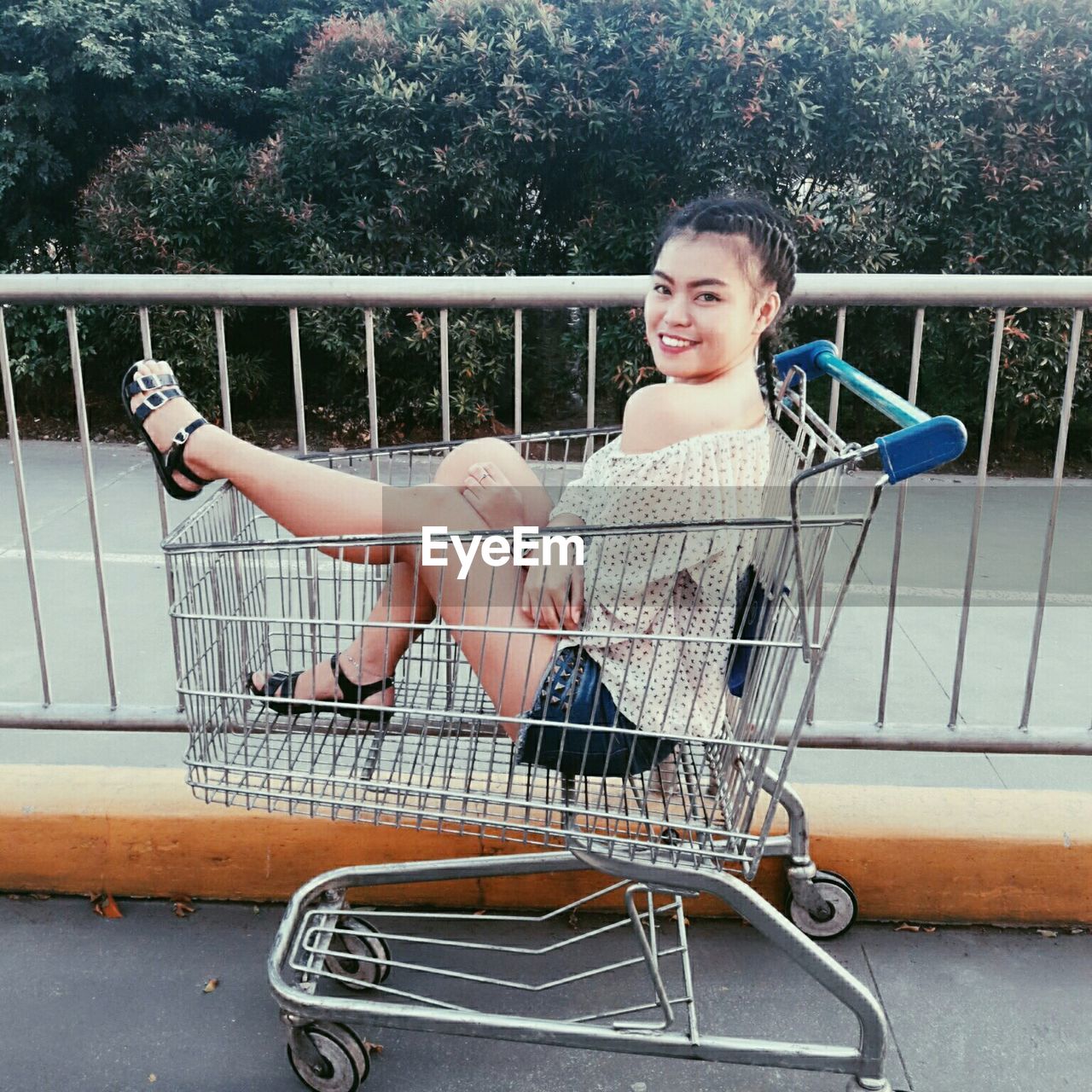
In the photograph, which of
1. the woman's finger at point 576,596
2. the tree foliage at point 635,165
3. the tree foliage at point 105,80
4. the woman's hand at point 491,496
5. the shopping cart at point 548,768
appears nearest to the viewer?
the shopping cart at point 548,768

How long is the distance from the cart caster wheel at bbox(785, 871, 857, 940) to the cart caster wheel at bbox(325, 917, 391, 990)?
39.3 inches

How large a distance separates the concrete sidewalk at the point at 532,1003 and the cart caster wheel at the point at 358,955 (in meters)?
0.12

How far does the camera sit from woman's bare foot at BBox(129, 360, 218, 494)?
223 centimetres

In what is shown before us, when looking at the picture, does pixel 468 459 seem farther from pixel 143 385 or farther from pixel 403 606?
pixel 143 385

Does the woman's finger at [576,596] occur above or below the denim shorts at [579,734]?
above

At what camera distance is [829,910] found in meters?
2.75

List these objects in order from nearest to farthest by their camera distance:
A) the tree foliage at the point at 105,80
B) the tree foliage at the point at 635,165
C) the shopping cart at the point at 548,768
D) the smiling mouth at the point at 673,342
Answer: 1. the shopping cart at the point at 548,768
2. the smiling mouth at the point at 673,342
3. the tree foliage at the point at 635,165
4. the tree foliage at the point at 105,80

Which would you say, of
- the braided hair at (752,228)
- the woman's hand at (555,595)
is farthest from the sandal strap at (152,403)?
the braided hair at (752,228)

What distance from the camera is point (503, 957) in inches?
108

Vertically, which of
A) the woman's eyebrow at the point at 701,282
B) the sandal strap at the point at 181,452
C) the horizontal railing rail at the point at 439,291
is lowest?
the sandal strap at the point at 181,452

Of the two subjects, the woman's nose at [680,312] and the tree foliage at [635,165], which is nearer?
the woman's nose at [680,312]

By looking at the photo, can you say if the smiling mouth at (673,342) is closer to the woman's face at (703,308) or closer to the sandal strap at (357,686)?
the woman's face at (703,308)

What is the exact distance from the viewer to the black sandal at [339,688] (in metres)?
2.15

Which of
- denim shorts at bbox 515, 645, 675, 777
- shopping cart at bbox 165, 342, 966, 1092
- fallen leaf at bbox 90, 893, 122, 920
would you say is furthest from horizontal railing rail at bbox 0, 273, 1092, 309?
fallen leaf at bbox 90, 893, 122, 920
